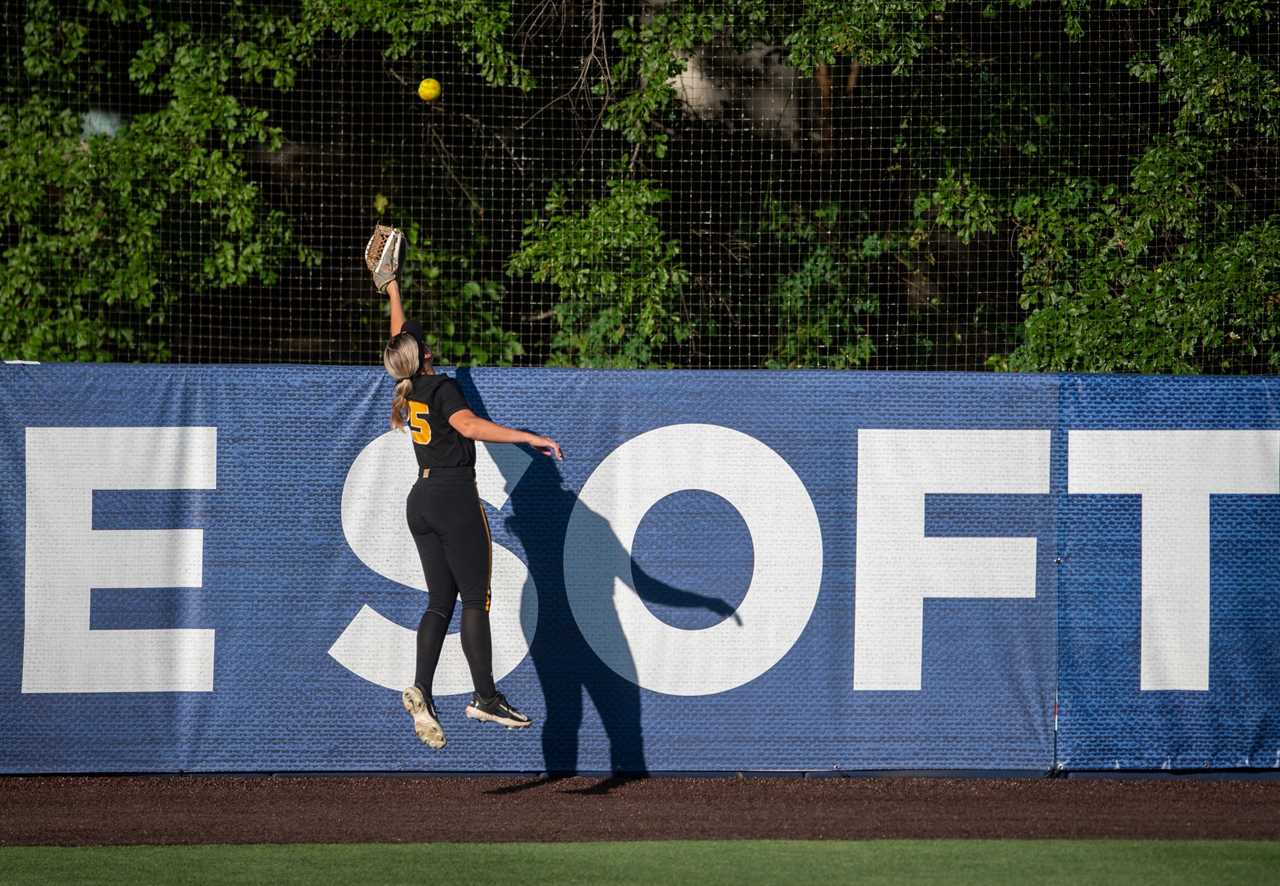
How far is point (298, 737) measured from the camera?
6.98 meters

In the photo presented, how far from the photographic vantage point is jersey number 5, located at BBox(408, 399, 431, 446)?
6.41 m

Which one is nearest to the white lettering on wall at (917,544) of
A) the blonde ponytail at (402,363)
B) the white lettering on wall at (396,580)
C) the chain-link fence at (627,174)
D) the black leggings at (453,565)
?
the white lettering on wall at (396,580)

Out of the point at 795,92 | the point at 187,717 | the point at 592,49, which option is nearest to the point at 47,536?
the point at 187,717

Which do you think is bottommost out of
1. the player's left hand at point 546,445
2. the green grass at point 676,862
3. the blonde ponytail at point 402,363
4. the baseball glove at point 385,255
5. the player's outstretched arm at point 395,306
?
the green grass at point 676,862

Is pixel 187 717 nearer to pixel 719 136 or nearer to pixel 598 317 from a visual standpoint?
pixel 598 317

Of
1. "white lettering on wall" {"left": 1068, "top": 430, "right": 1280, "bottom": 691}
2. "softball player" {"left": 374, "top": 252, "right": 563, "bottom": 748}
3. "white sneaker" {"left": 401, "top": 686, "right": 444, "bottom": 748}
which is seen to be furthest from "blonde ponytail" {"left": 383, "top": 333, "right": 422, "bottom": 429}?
"white lettering on wall" {"left": 1068, "top": 430, "right": 1280, "bottom": 691}

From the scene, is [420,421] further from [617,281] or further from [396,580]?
[617,281]

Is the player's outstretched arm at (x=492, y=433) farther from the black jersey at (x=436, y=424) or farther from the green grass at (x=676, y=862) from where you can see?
the green grass at (x=676, y=862)

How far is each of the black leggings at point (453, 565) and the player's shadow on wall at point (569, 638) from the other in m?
0.63

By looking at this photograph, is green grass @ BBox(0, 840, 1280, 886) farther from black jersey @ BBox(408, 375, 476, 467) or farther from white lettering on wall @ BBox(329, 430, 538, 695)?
black jersey @ BBox(408, 375, 476, 467)

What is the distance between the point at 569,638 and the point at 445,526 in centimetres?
105

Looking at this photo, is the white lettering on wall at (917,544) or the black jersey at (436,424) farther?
the white lettering on wall at (917,544)

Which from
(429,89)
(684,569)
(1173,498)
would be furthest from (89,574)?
(429,89)

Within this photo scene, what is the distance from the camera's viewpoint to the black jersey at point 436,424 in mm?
6375
